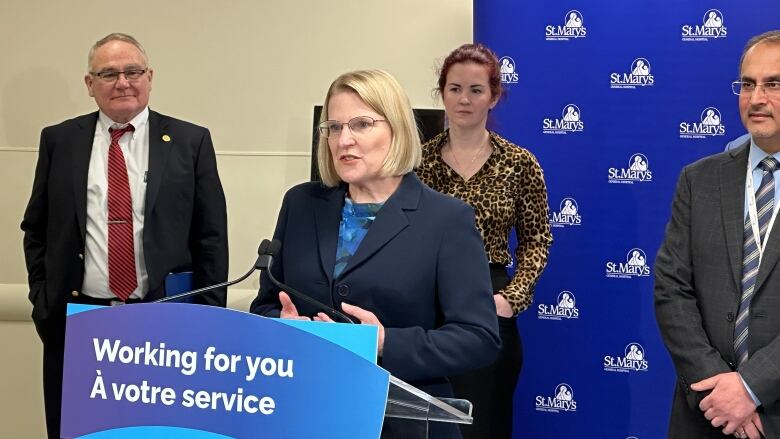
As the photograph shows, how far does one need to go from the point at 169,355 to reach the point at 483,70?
2.54m

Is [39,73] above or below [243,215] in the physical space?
above

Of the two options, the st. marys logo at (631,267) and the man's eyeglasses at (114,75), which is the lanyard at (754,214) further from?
the man's eyeglasses at (114,75)

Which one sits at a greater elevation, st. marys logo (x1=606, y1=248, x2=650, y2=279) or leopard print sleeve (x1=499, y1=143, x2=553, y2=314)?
leopard print sleeve (x1=499, y1=143, x2=553, y2=314)

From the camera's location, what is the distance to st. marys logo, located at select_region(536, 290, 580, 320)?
446cm

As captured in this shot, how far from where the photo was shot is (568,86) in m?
4.48

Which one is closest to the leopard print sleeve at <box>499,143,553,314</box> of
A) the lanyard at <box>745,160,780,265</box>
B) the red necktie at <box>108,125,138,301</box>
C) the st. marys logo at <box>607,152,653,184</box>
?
the st. marys logo at <box>607,152,653,184</box>

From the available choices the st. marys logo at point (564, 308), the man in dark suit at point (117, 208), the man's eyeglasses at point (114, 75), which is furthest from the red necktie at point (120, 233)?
the st. marys logo at point (564, 308)

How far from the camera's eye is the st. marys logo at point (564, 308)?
446 cm

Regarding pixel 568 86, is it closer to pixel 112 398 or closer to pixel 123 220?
pixel 123 220

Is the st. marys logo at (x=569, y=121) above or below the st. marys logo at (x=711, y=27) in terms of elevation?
below

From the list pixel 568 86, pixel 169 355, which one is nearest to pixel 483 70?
pixel 568 86

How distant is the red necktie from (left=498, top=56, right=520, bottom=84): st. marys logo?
1.83m

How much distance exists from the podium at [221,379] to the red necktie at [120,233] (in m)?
2.01

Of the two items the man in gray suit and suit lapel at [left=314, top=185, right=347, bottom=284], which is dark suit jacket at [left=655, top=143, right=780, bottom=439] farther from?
suit lapel at [left=314, top=185, right=347, bottom=284]
